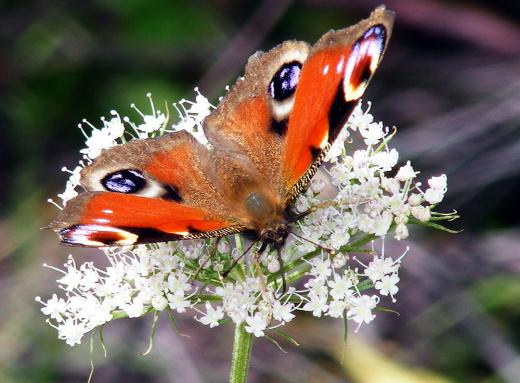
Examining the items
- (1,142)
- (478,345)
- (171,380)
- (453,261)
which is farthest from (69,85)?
(478,345)

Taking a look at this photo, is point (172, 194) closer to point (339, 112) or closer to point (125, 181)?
point (125, 181)

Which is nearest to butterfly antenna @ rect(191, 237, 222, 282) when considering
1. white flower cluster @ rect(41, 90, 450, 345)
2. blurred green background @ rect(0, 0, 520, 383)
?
white flower cluster @ rect(41, 90, 450, 345)

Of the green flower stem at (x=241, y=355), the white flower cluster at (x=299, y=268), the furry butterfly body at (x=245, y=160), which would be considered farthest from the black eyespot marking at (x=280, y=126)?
the green flower stem at (x=241, y=355)

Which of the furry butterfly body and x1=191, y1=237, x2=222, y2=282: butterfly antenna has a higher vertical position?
the furry butterfly body

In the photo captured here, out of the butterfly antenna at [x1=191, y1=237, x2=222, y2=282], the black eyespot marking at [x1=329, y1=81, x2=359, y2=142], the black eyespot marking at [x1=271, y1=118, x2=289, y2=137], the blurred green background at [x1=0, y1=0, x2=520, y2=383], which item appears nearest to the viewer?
the black eyespot marking at [x1=329, y1=81, x2=359, y2=142]

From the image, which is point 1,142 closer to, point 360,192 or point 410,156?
point 410,156

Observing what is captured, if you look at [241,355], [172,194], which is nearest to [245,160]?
[172,194]

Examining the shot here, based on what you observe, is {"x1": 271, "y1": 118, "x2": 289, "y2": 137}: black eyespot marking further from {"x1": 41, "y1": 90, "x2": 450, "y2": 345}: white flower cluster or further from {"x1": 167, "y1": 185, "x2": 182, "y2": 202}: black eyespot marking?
{"x1": 167, "y1": 185, "x2": 182, "y2": 202}: black eyespot marking
